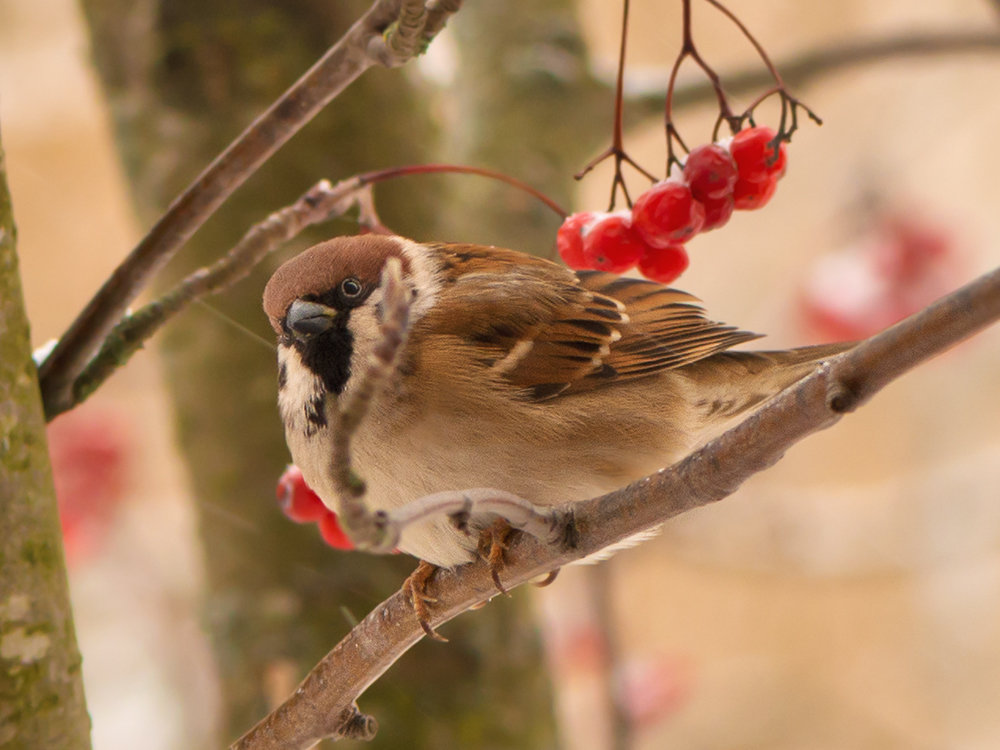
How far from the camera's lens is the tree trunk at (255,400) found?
1959mm

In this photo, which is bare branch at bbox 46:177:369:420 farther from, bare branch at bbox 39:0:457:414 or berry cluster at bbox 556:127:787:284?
berry cluster at bbox 556:127:787:284

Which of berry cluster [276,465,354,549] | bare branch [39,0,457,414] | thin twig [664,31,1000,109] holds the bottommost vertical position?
berry cluster [276,465,354,549]

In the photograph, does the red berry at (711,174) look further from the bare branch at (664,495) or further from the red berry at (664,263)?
the bare branch at (664,495)

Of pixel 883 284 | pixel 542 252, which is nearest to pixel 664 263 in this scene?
pixel 542 252

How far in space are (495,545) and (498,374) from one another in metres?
0.34

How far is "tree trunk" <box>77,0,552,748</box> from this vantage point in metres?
1.96

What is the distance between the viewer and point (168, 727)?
4.68 m

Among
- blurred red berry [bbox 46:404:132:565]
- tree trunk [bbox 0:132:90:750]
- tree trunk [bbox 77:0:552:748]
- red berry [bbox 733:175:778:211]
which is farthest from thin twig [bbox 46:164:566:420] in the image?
blurred red berry [bbox 46:404:132:565]

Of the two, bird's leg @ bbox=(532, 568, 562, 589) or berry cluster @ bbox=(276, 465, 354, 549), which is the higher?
berry cluster @ bbox=(276, 465, 354, 549)

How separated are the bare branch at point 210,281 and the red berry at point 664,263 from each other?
38 centimetres

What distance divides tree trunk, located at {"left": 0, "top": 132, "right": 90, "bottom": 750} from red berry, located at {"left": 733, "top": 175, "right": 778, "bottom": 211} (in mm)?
860

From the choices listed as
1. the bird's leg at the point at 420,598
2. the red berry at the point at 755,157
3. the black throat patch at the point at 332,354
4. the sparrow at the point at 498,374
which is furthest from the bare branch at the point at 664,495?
the red berry at the point at 755,157

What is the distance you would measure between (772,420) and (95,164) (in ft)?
20.3

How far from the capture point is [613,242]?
4.51 ft
